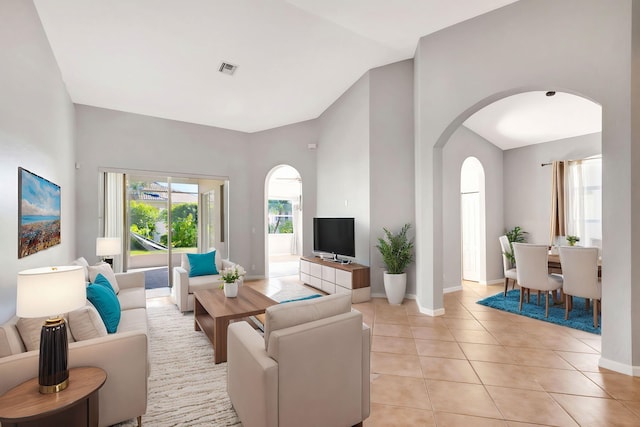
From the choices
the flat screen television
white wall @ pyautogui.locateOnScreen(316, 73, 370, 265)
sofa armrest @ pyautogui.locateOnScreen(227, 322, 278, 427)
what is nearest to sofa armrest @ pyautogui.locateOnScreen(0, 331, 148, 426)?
sofa armrest @ pyautogui.locateOnScreen(227, 322, 278, 427)

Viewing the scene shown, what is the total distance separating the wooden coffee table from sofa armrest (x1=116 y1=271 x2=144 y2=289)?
1107mm

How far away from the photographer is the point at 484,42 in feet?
11.7

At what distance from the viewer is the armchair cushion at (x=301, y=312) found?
1774 mm

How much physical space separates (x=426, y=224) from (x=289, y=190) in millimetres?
7361

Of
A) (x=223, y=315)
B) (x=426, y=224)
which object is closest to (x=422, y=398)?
(x=223, y=315)

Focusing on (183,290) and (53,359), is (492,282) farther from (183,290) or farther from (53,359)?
(53,359)

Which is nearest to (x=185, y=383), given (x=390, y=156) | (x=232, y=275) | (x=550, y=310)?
(x=232, y=275)

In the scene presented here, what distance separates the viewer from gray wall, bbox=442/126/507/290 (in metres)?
5.51

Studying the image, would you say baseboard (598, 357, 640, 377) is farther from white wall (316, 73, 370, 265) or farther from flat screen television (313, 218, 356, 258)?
flat screen television (313, 218, 356, 258)

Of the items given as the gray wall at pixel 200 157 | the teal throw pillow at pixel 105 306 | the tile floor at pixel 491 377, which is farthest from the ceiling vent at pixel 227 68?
the tile floor at pixel 491 377

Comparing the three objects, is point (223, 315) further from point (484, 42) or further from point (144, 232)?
point (484, 42)

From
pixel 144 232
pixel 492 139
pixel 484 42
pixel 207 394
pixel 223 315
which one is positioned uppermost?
pixel 484 42

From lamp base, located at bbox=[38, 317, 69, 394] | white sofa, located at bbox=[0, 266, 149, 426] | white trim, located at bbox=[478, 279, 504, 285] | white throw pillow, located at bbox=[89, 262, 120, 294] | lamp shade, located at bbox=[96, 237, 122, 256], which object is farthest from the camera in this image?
white trim, located at bbox=[478, 279, 504, 285]

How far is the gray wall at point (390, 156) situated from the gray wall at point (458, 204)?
96 cm
